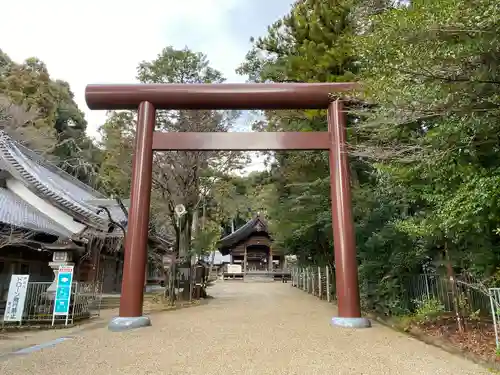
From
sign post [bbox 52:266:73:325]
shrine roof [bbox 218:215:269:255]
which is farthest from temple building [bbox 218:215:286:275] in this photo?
sign post [bbox 52:266:73:325]

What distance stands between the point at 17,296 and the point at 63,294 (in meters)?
0.90

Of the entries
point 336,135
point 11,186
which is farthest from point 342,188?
point 11,186

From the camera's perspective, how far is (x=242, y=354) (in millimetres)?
4758

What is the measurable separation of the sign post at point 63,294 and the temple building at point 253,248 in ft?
72.9

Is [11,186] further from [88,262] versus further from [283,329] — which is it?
[283,329]

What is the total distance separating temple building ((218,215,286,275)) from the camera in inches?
1224

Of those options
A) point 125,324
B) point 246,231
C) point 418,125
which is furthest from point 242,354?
point 246,231

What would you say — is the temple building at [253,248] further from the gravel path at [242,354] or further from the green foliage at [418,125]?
the gravel path at [242,354]

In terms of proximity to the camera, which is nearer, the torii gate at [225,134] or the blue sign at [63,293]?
the torii gate at [225,134]

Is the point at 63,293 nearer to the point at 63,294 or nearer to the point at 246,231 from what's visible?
the point at 63,294

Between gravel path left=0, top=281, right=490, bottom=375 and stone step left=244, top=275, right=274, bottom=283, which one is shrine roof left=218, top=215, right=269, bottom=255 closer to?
stone step left=244, top=275, right=274, bottom=283

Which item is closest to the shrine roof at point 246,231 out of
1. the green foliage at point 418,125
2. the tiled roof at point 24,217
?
the tiled roof at point 24,217

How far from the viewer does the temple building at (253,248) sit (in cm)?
3109

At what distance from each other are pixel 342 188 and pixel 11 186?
35.1ft
